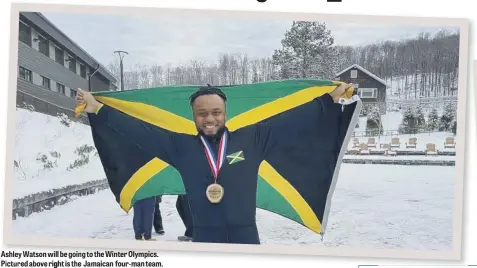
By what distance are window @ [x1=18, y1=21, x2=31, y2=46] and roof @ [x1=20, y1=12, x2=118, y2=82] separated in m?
0.05

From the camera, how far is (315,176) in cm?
291

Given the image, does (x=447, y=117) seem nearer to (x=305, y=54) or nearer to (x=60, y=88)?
(x=305, y=54)

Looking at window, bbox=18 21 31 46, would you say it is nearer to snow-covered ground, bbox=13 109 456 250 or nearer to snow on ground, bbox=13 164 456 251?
snow-covered ground, bbox=13 109 456 250

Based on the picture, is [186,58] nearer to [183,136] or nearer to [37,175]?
[183,136]

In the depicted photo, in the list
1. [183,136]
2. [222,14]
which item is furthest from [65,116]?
[222,14]

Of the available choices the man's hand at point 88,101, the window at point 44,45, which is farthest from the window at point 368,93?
the window at point 44,45

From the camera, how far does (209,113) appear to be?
9.39 ft

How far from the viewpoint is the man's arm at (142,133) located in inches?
113

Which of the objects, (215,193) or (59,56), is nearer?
(215,193)

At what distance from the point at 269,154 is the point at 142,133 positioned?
733mm

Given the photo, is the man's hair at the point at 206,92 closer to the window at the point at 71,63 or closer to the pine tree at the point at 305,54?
the pine tree at the point at 305,54

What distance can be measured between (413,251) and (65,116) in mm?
2169

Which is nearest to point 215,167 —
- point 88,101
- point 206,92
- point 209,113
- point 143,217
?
point 209,113

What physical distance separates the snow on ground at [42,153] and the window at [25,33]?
404 mm
